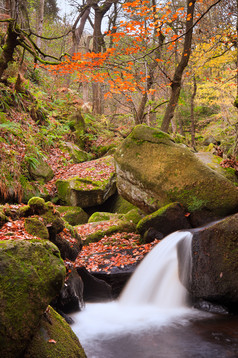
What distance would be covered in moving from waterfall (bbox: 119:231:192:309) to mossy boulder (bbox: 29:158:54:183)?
6.26 m

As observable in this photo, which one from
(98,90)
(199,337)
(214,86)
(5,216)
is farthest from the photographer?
(98,90)

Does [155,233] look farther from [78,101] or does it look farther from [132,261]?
[78,101]

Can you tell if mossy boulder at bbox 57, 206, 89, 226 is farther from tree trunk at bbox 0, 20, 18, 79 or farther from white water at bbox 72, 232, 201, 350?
tree trunk at bbox 0, 20, 18, 79

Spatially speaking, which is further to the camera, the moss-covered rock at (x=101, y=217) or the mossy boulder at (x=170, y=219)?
the moss-covered rock at (x=101, y=217)

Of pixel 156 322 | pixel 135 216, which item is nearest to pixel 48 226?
pixel 156 322

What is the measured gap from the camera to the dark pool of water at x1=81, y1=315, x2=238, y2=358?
3.58 metres

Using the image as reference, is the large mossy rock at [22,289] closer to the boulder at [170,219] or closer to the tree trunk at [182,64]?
the boulder at [170,219]

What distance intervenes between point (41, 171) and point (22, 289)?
348 inches

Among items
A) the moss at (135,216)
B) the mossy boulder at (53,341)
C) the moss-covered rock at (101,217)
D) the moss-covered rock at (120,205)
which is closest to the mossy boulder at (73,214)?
the moss-covered rock at (101,217)

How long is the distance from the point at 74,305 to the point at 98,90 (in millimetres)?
14905

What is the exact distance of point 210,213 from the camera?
6.53 m

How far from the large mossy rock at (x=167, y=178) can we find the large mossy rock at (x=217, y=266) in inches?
61.4

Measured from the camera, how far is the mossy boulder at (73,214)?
956cm

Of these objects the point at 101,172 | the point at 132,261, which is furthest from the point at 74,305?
the point at 101,172
